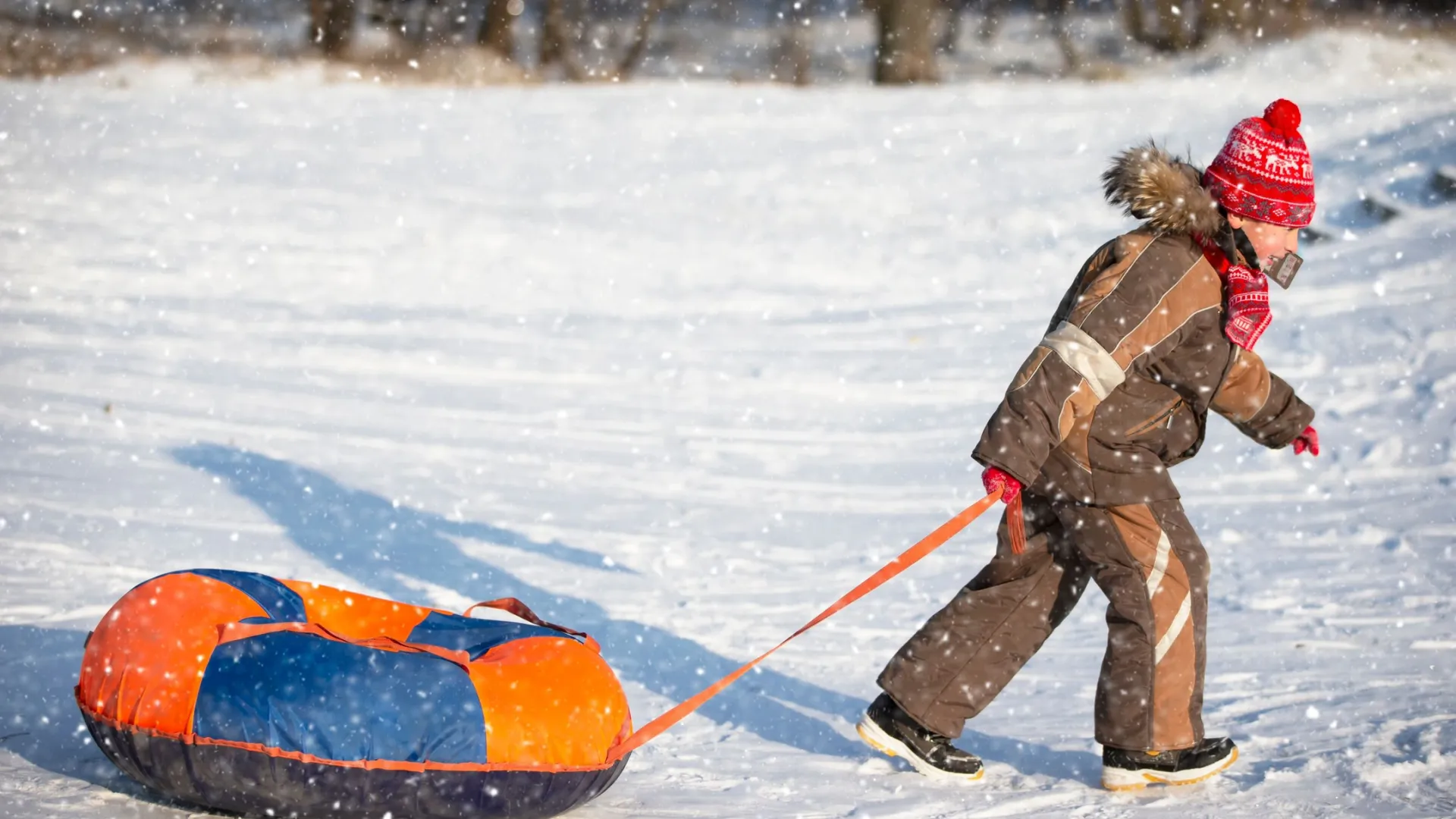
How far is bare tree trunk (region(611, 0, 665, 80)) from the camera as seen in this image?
20328mm

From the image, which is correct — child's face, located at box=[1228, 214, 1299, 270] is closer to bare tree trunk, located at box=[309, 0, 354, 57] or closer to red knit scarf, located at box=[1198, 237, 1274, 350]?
red knit scarf, located at box=[1198, 237, 1274, 350]

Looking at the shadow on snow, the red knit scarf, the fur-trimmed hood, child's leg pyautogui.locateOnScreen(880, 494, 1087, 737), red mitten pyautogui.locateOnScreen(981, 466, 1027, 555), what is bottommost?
the shadow on snow

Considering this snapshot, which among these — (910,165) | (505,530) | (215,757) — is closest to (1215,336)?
(215,757)

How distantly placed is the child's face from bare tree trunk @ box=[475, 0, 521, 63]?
15.6 meters

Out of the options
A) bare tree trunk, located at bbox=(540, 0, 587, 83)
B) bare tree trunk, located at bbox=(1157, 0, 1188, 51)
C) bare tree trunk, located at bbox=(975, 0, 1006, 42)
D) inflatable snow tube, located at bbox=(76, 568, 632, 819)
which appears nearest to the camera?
inflatable snow tube, located at bbox=(76, 568, 632, 819)

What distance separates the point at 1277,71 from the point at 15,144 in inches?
465

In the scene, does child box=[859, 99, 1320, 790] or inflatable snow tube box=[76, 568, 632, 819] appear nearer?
inflatable snow tube box=[76, 568, 632, 819]

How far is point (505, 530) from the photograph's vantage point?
599 cm

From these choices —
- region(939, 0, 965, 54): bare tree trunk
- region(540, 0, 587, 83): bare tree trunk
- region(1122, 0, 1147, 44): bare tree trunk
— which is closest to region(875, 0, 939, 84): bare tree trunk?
region(1122, 0, 1147, 44): bare tree trunk

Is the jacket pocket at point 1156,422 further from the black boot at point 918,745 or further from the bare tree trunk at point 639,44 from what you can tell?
the bare tree trunk at point 639,44

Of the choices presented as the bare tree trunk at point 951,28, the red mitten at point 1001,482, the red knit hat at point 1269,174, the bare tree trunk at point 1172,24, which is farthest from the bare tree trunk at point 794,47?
the red mitten at point 1001,482

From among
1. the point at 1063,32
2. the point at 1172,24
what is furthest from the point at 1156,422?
the point at 1063,32

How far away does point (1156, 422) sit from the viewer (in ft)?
11.3

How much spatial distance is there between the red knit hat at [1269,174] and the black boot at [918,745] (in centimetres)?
145
